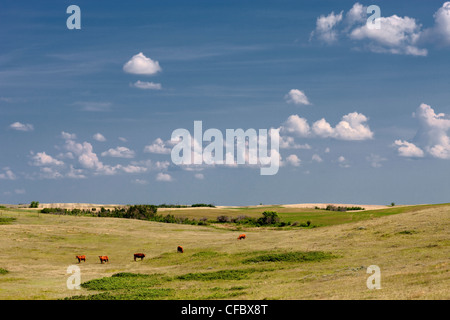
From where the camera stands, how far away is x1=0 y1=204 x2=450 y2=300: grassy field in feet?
99.0

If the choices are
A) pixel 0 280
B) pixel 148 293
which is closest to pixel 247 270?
pixel 148 293

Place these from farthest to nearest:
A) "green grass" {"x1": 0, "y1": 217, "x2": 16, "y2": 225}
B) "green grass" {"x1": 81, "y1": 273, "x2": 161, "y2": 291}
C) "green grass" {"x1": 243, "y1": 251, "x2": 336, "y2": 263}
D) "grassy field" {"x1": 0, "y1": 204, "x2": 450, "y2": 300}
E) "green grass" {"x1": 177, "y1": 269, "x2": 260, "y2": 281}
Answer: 1. "green grass" {"x1": 0, "y1": 217, "x2": 16, "y2": 225}
2. "green grass" {"x1": 243, "y1": 251, "x2": 336, "y2": 263}
3. "green grass" {"x1": 177, "y1": 269, "x2": 260, "y2": 281}
4. "green grass" {"x1": 81, "y1": 273, "x2": 161, "y2": 291}
5. "grassy field" {"x1": 0, "y1": 204, "x2": 450, "y2": 300}

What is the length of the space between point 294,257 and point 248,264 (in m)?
4.25

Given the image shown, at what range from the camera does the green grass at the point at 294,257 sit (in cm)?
4522

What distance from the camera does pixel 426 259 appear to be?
3681 cm

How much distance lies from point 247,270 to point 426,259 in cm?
1422

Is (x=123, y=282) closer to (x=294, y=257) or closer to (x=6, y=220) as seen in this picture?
(x=294, y=257)

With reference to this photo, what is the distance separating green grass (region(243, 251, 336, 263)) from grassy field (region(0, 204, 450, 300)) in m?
0.10

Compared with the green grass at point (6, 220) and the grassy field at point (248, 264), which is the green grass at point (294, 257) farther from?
the green grass at point (6, 220)

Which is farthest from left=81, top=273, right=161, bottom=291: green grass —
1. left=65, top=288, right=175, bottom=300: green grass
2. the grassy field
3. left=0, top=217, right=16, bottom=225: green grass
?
left=0, top=217, right=16, bottom=225: green grass

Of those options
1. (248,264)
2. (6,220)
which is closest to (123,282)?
(248,264)

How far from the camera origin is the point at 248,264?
46812 mm

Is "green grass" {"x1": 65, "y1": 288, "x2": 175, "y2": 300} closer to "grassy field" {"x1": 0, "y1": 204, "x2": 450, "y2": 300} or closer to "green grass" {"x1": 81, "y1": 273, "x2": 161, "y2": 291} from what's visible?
"grassy field" {"x1": 0, "y1": 204, "x2": 450, "y2": 300}
